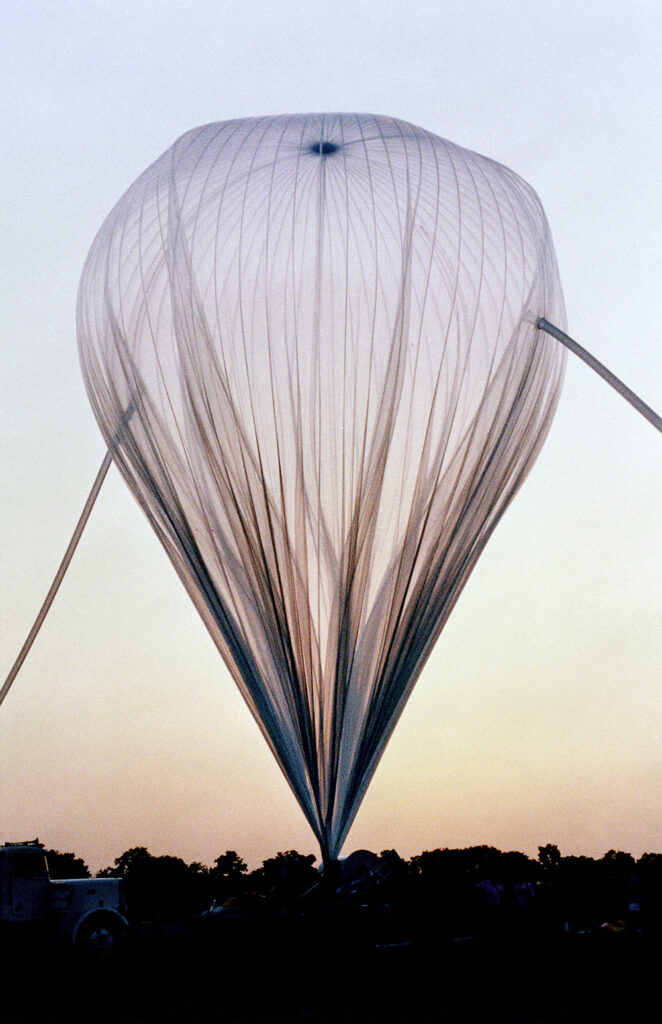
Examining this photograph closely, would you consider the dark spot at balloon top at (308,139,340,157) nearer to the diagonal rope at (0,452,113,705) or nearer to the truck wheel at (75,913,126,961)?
the diagonal rope at (0,452,113,705)

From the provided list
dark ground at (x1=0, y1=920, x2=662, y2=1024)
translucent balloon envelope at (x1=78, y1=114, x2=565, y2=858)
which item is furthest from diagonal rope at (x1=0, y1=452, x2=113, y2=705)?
dark ground at (x1=0, y1=920, x2=662, y2=1024)

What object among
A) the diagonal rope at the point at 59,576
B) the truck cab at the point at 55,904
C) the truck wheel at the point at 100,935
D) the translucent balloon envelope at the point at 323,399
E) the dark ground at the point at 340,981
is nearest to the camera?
the dark ground at the point at 340,981

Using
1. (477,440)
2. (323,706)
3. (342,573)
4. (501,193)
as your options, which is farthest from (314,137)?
(323,706)

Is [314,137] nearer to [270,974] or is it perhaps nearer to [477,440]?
[477,440]

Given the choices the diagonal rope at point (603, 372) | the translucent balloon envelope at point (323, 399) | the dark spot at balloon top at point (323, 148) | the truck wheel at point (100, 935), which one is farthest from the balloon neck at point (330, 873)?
the dark spot at balloon top at point (323, 148)

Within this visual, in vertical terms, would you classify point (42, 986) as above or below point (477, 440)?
below

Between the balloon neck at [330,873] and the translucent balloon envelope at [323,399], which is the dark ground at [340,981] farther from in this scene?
the translucent balloon envelope at [323,399]
